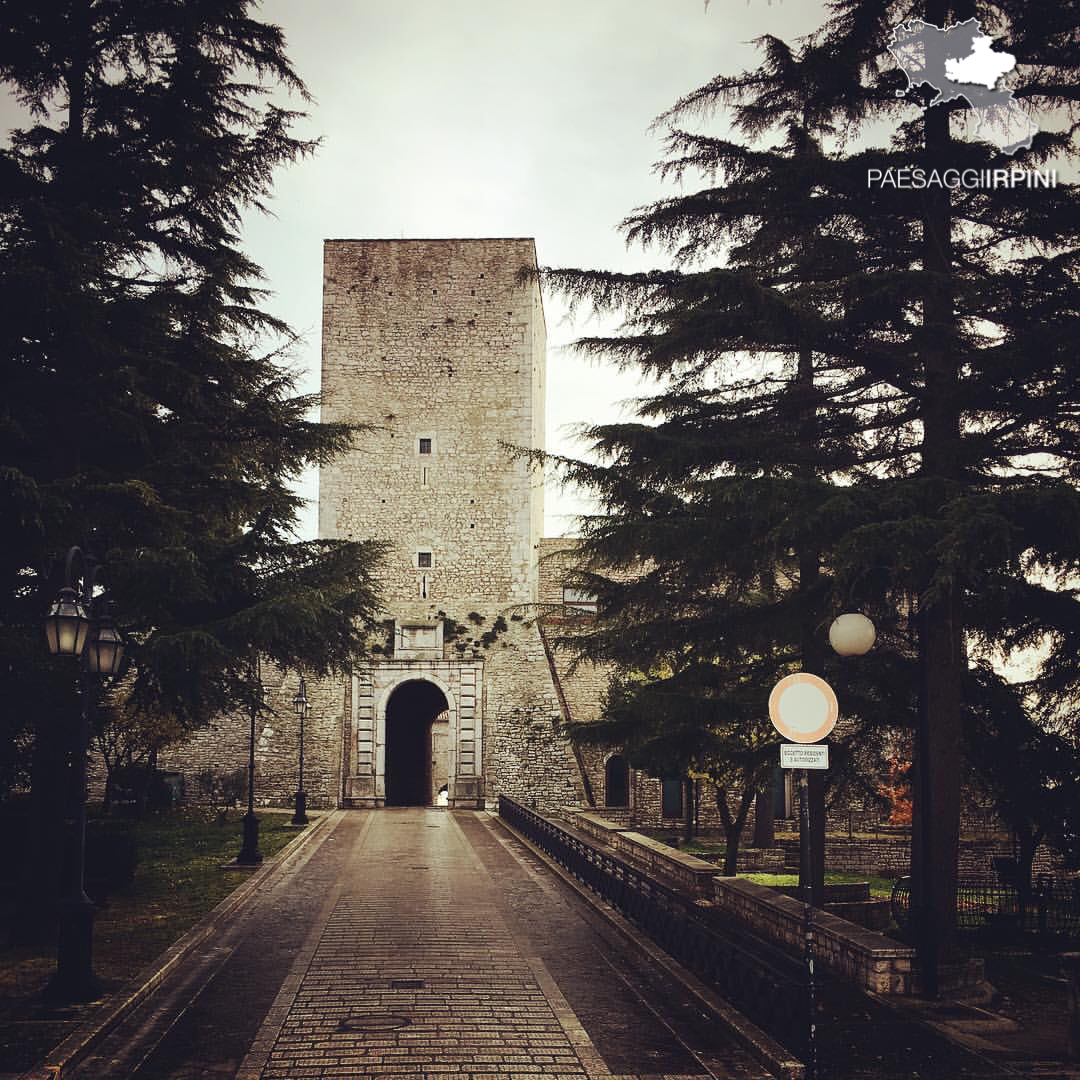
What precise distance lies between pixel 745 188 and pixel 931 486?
13.3ft

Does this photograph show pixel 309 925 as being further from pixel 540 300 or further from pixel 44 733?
pixel 540 300

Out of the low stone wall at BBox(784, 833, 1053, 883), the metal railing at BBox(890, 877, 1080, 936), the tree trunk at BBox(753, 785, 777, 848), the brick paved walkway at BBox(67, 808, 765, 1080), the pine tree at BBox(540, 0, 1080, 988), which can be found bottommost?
the low stone wall at BBox(784, 833, 1053, 883)

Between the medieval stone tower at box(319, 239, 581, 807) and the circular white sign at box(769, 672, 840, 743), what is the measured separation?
2631 centimetres

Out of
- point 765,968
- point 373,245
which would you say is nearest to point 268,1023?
point 765,968

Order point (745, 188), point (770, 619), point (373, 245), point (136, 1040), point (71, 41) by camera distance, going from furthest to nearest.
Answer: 1. point (373, 245)
2. point (71, 41)
3. point (770, 619)
4. point (745, 188)
5. point (136, 1040)

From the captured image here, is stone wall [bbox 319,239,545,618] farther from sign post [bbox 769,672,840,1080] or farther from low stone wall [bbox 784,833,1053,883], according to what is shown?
sign post [bbox 769,672,840,1080]

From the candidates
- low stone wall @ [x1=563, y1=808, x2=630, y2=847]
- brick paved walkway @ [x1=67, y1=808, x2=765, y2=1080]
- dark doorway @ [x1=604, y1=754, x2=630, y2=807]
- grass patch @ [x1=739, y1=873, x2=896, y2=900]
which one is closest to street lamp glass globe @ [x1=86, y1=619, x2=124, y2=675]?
brick paved walkway @ [x1=67, y1=808, x2=765, y2=1080]

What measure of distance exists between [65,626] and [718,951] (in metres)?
6.43

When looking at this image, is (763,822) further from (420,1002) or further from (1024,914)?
(420,1002)

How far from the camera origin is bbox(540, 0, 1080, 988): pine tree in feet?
31.5

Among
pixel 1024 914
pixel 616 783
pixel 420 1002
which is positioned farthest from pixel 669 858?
pixel 616 783

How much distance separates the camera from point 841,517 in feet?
30.5

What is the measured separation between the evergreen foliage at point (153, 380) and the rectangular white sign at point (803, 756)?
646cm

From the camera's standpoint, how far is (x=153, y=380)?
12.5 m
